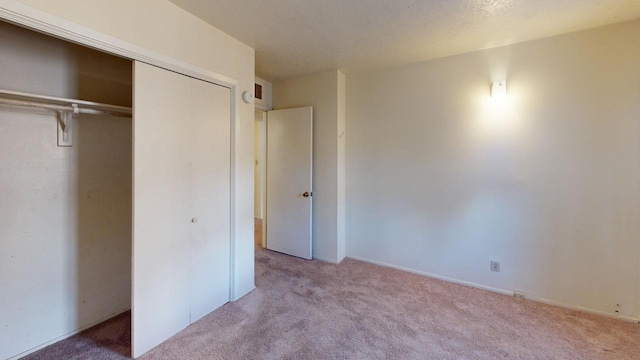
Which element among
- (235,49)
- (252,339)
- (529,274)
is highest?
(235,49)

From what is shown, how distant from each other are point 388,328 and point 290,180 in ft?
6.87

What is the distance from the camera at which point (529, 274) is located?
2445mm

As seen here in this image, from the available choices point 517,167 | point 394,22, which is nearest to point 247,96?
point 394,22

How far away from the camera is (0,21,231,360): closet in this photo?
1.65 m

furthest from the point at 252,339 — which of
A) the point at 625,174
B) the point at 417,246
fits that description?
the point at 625,174

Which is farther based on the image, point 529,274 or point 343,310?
point 529,274

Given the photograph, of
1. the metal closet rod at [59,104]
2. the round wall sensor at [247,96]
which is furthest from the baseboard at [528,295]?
the metal closet rod at [59,104]

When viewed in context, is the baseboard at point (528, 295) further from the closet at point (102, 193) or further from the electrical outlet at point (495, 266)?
the closet at point (102, 193)

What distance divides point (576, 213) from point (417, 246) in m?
1.45

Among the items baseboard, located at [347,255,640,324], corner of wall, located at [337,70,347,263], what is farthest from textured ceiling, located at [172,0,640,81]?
baseboard, located at [347,255,640,324]

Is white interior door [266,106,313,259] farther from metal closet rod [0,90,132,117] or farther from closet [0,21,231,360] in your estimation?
metal closet rod [0,90,132,117]

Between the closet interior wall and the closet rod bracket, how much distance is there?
31 millimetres

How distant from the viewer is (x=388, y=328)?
2033 millimetres

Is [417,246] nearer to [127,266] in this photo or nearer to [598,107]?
[598,107]
